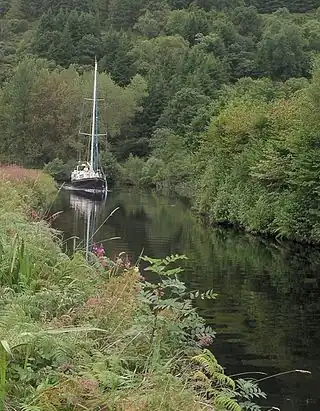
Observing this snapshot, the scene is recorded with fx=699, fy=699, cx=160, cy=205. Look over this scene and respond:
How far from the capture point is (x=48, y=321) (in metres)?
6.34

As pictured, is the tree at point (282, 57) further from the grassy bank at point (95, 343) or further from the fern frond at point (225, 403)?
the fern frond at point (225, 403)

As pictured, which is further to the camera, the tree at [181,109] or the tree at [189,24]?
the tree at [189,24]

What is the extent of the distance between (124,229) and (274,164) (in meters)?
7.07

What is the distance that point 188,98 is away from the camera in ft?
243

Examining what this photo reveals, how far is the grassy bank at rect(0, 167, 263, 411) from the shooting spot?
472cm

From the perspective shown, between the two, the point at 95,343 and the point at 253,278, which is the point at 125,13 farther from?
the point at 95,343

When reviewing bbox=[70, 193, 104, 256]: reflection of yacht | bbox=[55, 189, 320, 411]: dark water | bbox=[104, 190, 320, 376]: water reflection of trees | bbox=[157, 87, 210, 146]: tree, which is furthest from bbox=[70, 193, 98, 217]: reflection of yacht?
bbox=[157, 87, 210, 146]: tree

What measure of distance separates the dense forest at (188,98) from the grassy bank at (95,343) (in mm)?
20178

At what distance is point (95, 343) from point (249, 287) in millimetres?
11962

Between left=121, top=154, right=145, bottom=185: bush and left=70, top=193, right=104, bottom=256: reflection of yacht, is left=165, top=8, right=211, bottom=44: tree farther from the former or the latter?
left=70, top=193, right=104, bottom=256: reflection of yacht

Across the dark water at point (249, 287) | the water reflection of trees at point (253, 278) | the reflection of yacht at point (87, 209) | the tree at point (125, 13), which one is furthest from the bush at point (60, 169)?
the tree at point (125, 13)

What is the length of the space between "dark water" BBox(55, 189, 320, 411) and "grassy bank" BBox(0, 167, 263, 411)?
3146 millimetres

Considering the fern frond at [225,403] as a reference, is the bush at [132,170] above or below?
below

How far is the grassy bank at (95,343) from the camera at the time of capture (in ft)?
15.5
